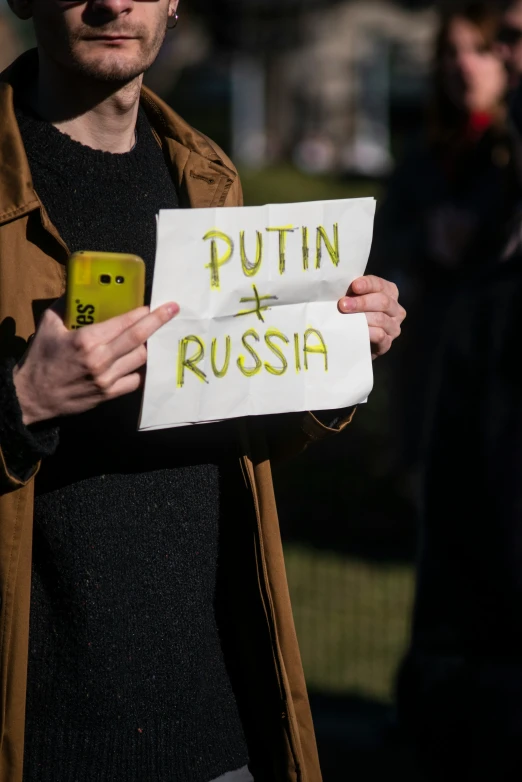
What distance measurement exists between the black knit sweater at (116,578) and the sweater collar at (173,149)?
0.22ft

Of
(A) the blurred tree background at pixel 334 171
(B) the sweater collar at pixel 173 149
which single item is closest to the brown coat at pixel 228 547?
(B) the sweater collar at pixel 173 149

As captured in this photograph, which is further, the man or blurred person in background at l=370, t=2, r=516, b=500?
blurred person in background at l=370, t=2, r=516, b=500

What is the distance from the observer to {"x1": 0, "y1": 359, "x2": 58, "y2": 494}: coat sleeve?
165 cm

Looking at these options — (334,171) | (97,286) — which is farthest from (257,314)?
(334,171)

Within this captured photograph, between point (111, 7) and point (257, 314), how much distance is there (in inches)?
20.3

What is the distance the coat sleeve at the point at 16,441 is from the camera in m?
1.65

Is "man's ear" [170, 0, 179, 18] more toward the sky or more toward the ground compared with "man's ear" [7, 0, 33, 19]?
more toward the ground

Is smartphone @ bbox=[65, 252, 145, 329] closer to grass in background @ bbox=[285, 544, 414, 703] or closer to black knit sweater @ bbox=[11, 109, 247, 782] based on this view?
black knit sweater @ bbox=[11, 109, 247, 782]

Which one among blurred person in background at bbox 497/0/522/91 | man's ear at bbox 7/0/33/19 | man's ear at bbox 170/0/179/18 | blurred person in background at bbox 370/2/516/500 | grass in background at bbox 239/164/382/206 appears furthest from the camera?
grass in background at bbox 239/164/382/206

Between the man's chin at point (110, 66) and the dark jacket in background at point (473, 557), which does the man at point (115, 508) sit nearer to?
the man's chin at point (110, 66)

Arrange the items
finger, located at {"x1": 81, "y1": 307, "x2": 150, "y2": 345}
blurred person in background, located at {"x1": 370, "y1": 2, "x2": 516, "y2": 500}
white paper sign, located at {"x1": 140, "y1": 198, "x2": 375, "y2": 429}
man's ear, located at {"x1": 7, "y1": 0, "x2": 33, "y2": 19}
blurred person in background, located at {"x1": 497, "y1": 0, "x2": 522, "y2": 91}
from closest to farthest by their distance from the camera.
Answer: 1. finger, located at {"x1": 81, "y1": 307, "x2": 150, "y2": 345}
2. white paper sign, located at {"x1": 140, "y1": 198, "x2": 375, "y2": 429}
3. man's ear, located at {"x1": 7, "y1": 0, "x2": 33, "y2": 19}
4. blurred person in background, located at {"x1": 497, "y1": 0, "x2": 522, "y2": 91}
5. blurred person in background, located at {"x1": 370, "y1": 2, "x2": 516, "y2": 500}

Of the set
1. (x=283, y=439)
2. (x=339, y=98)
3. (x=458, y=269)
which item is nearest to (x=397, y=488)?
(x=458, y=269)


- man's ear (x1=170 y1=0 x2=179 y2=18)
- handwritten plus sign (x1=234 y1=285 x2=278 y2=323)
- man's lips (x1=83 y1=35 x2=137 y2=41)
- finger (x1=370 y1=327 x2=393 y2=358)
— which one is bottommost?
finger (x1=370 y1=327 x2=393 y2=358)

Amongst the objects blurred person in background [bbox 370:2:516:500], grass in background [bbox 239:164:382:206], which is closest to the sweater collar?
blurred person in background [bbox 370:2:516:500]
